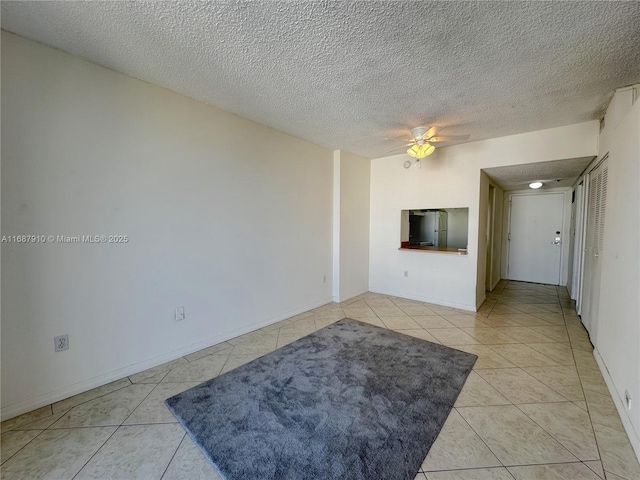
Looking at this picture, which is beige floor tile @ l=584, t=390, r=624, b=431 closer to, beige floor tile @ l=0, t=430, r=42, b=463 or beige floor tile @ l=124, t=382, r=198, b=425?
beige floor tile @ l=124, t=382, r=198, b=425

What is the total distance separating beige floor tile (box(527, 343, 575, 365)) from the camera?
8.30 feet

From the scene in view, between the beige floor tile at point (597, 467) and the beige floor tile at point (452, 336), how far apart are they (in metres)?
1.46

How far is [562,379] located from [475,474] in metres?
1.50

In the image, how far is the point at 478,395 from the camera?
2.01 meters

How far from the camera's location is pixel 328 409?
1.86 meters

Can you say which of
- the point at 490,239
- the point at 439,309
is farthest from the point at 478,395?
the point at 490,239

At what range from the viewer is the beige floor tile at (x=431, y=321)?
3.38 metres

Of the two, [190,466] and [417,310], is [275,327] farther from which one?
[417,310]

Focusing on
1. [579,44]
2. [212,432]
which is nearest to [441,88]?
[579,44]

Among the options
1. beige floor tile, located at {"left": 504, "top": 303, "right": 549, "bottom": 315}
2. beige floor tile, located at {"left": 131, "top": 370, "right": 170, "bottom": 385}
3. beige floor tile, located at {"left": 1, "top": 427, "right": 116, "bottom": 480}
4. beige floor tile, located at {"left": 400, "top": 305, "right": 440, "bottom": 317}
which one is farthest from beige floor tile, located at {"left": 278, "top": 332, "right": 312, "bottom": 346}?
beige floor tile, located at {"left": 504, "top": 303, "right": 549, "bottom": 315}

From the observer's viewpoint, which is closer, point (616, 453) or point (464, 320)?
point (616, 453)

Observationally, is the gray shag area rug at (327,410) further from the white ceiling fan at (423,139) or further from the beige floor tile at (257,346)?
the white ceiling fan at (423,139)

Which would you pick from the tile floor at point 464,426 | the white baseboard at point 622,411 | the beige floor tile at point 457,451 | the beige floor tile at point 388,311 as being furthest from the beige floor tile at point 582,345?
the beige floor tile at point 457,451

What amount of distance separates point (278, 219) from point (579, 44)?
3043mm
